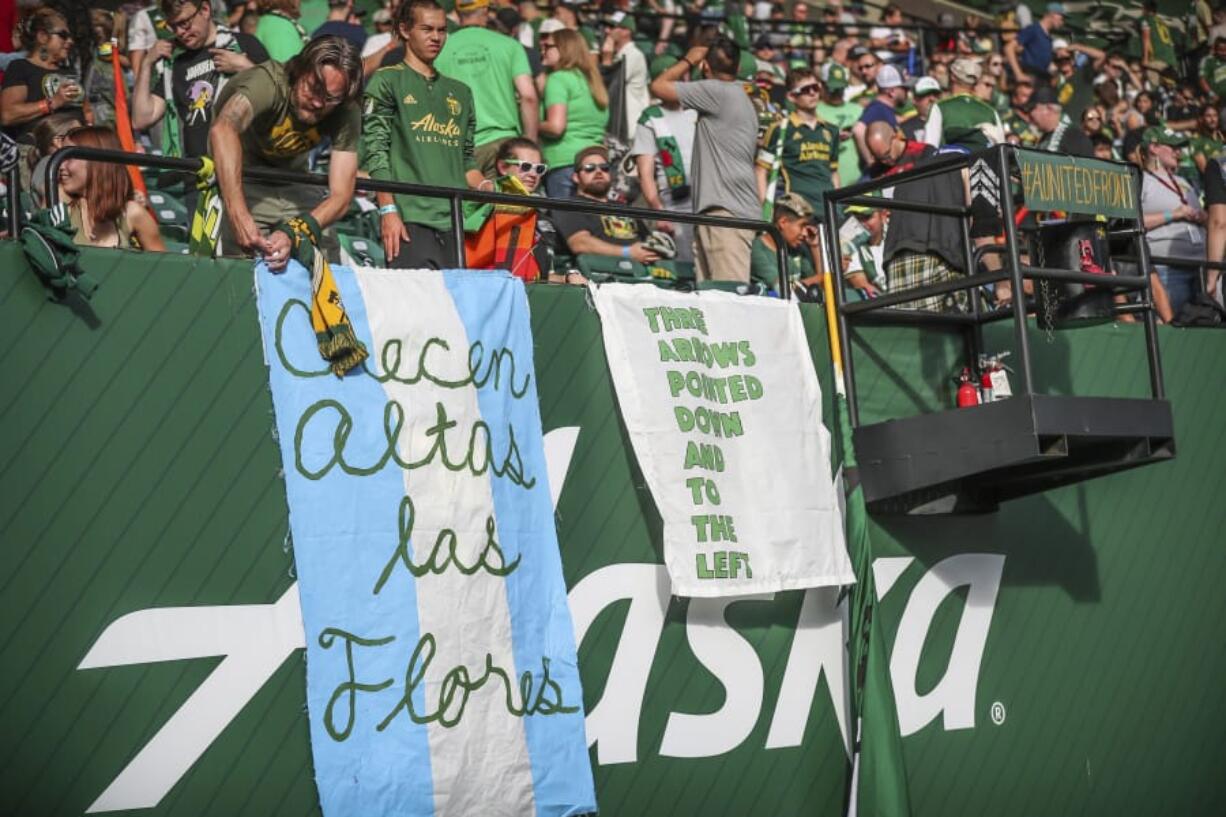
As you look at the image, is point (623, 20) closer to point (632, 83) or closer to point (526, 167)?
point (632, 83)

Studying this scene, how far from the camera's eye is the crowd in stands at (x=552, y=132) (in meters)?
7.56

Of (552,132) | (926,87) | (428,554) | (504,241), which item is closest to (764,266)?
(552,132)

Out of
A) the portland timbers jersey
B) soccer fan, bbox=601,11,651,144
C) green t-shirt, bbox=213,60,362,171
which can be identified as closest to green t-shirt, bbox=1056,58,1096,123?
the portland timbers jersey

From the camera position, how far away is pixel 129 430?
21.9ft

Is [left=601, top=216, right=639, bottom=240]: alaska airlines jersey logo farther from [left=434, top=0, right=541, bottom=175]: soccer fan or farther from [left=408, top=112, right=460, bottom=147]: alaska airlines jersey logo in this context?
[left=408, top=112, right=460, bottom=147]: alaska airlines jersey logo

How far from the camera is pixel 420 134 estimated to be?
888 centimetres

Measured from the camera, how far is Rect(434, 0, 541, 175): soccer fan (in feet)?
36.7

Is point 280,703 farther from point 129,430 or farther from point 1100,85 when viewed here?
point 1100,85

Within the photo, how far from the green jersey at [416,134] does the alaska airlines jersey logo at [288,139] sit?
40.4 inches

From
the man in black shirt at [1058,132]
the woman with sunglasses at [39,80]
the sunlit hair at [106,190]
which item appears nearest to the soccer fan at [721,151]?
the man in black shirt at [1058,132]

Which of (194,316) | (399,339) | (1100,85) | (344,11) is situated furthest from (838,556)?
(1100,85)

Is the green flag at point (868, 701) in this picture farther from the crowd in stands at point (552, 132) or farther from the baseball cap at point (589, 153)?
the baseball cap at point (589, 153)

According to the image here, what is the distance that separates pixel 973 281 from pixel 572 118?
170 inches

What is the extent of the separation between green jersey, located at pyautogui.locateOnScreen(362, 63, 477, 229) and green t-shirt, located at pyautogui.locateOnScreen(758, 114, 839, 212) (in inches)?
163
